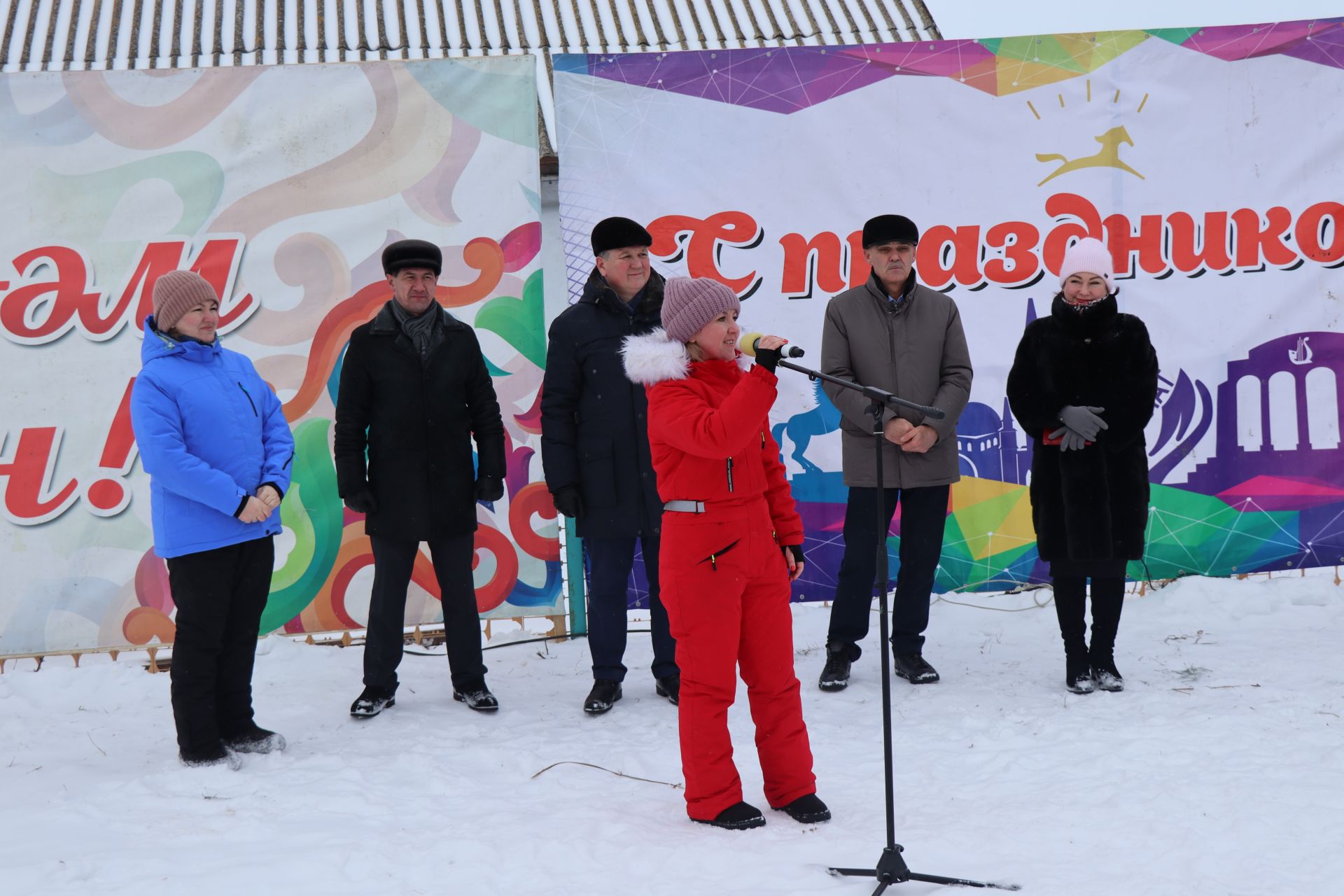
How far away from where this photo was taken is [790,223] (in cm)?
516

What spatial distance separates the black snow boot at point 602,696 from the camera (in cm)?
403

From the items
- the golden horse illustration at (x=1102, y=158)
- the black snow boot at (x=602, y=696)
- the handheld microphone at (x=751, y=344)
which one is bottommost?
the black snow boot at (x=602, y=696)

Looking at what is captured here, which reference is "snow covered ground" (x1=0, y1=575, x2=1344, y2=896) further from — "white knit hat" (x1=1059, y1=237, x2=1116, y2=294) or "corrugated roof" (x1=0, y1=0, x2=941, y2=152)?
"corrugated roof" (x1=0, y1=0, x2=941, y2=152)

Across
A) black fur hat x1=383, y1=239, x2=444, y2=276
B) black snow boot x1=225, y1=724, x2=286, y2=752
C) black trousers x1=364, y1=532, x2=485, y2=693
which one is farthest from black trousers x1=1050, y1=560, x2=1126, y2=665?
black snow boot x1=225, y1=724, x2=286, y2=752

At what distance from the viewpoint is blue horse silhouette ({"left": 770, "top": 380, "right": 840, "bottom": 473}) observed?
521 centimetres

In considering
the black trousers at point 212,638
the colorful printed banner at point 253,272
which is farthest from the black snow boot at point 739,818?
the colorful printed banner at point 253,272

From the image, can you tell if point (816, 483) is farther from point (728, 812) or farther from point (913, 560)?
point (728, 812)

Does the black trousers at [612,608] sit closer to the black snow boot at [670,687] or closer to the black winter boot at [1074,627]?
the black snow boot at [670,687]

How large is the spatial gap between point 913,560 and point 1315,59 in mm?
3170

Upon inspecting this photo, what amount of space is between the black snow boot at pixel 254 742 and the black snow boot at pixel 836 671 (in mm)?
1898

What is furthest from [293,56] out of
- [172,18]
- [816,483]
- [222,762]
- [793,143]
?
[222,762]

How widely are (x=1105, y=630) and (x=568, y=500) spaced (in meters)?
1.96

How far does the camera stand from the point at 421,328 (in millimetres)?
4133

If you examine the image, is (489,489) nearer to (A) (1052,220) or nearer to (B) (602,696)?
(B) (602,696)
